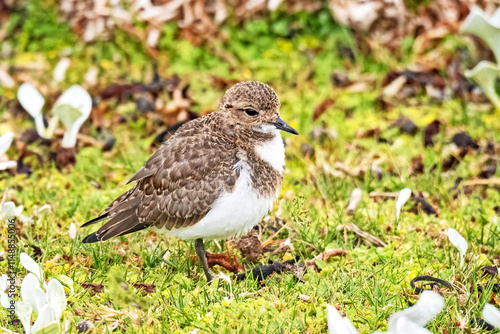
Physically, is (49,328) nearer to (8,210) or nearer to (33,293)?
(33,293)

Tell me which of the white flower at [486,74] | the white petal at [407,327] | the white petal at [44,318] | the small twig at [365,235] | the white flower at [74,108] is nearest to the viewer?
the white petal at [407,327]

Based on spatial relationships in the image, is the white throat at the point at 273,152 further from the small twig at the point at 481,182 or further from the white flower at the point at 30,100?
the white flower at the point at 30,100

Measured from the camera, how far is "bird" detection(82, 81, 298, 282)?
5.28 meters

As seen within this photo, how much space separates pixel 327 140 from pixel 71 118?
2.85 meters

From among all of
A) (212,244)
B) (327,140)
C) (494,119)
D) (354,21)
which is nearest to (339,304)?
(212,244)

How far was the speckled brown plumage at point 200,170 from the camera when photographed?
5.37 meters

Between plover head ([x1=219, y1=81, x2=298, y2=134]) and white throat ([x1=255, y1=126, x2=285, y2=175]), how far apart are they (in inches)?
3.1

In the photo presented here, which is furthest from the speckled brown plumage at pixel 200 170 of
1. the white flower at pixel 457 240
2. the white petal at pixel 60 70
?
the white petal at pixel 60 70

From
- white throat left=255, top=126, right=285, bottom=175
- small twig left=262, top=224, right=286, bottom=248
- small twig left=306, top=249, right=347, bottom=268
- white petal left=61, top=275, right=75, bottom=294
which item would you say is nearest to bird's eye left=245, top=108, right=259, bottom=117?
white throat left=255, top=126, right=285, bottom=175

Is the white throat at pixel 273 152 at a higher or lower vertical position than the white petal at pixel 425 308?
higher

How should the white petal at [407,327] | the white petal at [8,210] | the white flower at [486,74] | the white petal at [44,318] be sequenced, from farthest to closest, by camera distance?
1. the white flower at [486,74]
2. the white petal at [8,210]
3. the white petal at [44,318]
4. the white petal at [407,327]

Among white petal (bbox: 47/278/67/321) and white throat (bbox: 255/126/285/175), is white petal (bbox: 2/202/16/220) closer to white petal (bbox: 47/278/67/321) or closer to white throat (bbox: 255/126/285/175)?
white petal (bbox: 47/278/67/321)

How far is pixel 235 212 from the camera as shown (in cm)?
518

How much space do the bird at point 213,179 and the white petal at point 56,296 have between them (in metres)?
0.86
